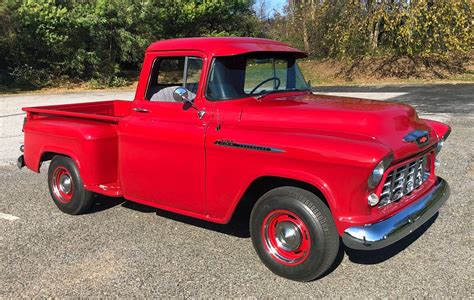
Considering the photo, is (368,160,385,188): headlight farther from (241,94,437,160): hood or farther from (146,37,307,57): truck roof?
(146,37,307,57): truck roof

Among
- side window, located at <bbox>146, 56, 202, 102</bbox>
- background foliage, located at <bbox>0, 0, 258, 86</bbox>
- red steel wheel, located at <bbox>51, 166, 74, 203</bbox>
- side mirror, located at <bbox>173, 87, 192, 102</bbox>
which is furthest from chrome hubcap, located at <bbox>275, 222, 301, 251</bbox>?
background foliage, located at <bbox>0, 0, 258, 86</bbox>

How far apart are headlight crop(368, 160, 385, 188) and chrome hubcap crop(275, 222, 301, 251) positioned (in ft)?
2.18

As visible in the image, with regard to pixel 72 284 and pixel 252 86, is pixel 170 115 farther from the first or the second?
pixel 72 284

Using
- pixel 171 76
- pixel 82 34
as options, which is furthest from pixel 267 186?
pixel 82 34

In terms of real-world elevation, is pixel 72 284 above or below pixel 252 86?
below

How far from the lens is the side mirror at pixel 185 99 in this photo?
371cm

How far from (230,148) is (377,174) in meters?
1.14

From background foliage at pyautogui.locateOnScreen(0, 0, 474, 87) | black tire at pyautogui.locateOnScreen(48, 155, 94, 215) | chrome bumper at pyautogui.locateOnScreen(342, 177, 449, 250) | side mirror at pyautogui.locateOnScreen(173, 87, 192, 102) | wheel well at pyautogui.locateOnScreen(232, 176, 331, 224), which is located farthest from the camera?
background foliage at pyautogui.locateOnScreen(0, 0, 474, 87)

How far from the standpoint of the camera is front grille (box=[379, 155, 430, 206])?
3.26 metres

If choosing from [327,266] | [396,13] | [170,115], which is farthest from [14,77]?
[327,266]

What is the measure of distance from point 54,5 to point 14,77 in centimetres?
448

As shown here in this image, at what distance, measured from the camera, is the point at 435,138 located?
12.9 ft

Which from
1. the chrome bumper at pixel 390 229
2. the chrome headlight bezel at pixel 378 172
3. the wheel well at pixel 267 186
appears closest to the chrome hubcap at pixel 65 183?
the wheel well at pixel 267 186

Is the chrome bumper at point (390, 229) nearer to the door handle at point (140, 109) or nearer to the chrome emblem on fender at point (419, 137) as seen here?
the chrome emblem on fender at point (419, 137)
